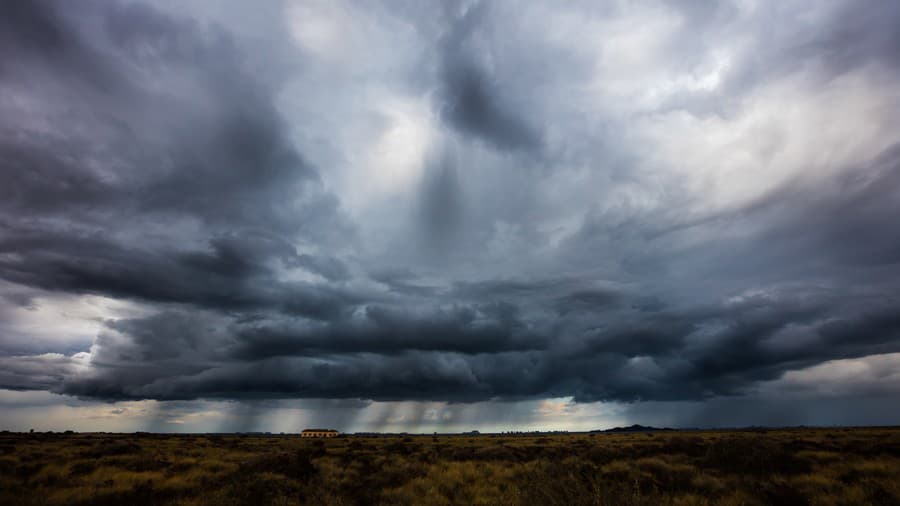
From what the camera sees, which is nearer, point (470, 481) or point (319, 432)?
point (470, 481)

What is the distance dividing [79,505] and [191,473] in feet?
30.9

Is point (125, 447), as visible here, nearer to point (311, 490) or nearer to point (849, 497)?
point (311, 490)

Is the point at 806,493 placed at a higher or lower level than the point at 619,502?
lower

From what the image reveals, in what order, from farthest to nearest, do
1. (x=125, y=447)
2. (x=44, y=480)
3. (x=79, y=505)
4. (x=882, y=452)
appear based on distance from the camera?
(x=125, y=447) → (x=882, y=452) → (x=44, y=480) → (x=79, y=505)

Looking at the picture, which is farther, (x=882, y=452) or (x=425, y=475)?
(x=882, y=452)

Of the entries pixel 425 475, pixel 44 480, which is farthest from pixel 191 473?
pixel 425 475

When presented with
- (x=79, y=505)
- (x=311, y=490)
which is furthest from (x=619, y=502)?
(x=79, y=505)

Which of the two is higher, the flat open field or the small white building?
the flat open field

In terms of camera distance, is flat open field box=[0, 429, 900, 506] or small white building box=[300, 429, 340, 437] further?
→ small white building box=[300, 429, 340, 437]

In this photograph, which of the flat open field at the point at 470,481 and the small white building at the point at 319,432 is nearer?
the flat open field at the point at 470,481

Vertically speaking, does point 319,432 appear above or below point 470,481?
below

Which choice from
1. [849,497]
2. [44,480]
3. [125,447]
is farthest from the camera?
[125,447]

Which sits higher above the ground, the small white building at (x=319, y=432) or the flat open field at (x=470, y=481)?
the flat open field at (x=470, y=481)

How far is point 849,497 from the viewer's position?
17.8 meters
